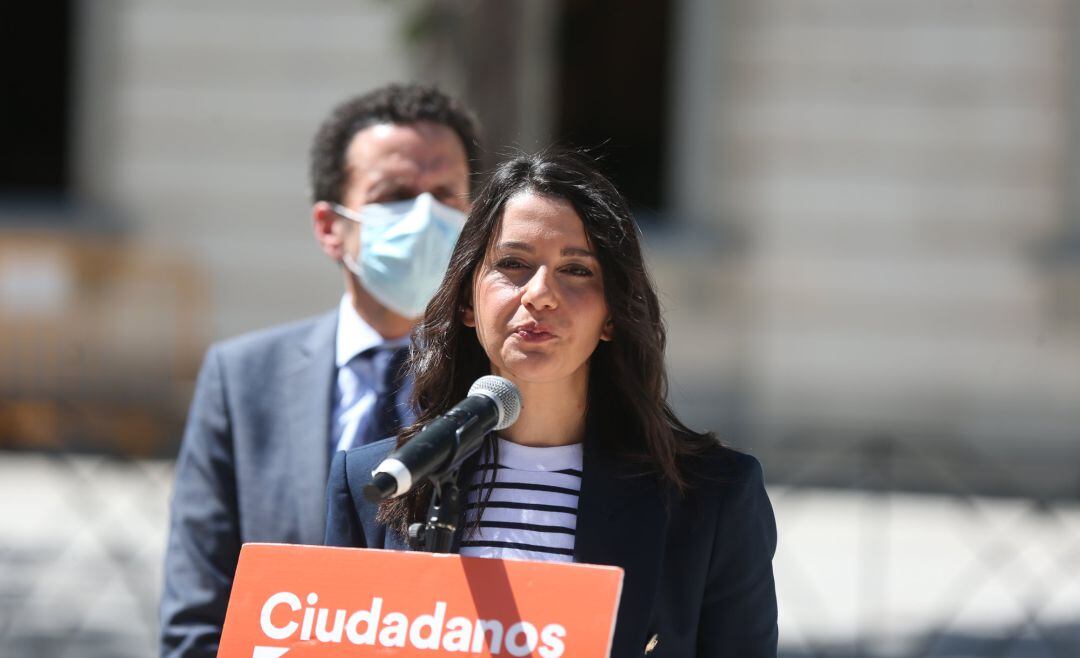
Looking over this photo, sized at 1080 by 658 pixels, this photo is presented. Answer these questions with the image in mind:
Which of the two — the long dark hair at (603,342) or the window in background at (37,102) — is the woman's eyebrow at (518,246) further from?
the window in background at (37,102)

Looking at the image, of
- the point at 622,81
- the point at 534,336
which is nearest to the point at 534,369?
the point at 534,336

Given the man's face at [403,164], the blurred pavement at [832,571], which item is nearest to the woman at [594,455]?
the man's face at [403,164]

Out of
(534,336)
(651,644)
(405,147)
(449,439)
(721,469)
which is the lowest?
(651,644)

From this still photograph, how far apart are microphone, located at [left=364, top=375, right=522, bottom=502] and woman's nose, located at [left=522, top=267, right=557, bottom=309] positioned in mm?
125

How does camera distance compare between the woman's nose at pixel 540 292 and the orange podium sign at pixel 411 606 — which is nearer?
the orange podium sign at pixel 411 606

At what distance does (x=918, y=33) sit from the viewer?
1028cm

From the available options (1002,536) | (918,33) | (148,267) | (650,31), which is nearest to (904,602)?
(1002,536)

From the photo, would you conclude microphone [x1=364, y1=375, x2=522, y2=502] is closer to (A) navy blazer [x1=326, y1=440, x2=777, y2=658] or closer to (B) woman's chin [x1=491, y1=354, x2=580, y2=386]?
(B) woman's chin [x1=491, y1=354, x2=580, y2=386]

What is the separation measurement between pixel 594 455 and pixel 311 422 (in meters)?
0.86

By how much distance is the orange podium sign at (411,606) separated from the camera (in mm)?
1982

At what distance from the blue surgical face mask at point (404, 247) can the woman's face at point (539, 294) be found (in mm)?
906

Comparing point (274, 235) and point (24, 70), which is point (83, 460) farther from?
point (24, 70)

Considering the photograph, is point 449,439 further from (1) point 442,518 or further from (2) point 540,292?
(2) point 540,292

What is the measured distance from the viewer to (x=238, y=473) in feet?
9.64
